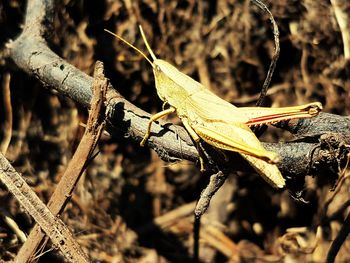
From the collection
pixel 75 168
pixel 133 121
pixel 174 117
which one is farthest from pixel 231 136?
pixel 174 117

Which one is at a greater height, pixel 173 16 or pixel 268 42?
pixel 173 16

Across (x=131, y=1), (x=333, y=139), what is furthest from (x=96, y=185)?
(x=333, y=139)

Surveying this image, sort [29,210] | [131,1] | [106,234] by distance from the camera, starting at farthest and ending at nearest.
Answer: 1. [131,1]
2. [106,234]
3. [29,210]

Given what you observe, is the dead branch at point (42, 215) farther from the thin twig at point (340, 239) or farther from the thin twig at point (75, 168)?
the thin twig at point (340, 239)

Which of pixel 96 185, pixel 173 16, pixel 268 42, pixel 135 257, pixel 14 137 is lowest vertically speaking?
pixel 135 257

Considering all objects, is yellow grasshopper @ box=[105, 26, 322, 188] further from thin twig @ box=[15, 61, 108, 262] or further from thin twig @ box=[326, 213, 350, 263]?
thin twig @ box=[326, 213, 350, 263]

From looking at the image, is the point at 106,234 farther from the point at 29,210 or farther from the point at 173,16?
the point at 173,16
